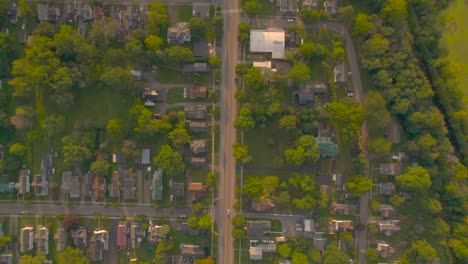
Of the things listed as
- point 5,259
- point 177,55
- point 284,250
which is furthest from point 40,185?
point 284,250

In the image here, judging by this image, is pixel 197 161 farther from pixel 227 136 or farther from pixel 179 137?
pixel 227 136

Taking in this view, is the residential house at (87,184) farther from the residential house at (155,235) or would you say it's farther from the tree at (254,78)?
the tree at (254,78)

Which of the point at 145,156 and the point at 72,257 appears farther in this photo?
the point at 145,156

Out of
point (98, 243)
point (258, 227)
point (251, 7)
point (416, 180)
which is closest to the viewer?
point (416, 180)

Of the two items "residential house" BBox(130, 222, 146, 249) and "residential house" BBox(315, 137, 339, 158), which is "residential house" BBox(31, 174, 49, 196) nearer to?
"residential house" BBox(130, 222, 146, 249)

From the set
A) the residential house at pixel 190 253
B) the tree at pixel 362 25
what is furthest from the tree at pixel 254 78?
the residential house at pixel 190 253
